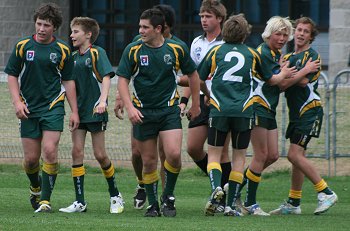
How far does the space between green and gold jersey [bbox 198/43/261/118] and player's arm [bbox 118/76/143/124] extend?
79cm

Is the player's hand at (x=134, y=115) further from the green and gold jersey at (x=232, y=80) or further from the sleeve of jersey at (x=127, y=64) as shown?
the green and gold jersey at (x=232, y=80)

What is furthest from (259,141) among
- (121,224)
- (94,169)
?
(94,169)

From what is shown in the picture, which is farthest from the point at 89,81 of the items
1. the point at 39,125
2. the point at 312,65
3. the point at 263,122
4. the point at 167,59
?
the point at 312,65

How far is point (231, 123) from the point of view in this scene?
11.6 meters

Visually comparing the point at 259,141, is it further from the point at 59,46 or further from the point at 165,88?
the point at 59,46

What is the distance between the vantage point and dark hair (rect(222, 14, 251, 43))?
11.6 meters

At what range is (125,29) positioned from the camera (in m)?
29.6

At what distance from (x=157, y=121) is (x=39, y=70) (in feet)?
4.14

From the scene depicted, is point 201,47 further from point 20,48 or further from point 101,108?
point 20,48

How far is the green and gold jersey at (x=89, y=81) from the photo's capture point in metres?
12.1

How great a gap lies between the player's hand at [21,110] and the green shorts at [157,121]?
1087mm

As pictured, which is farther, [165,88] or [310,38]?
[310,38]

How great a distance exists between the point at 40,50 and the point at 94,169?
6.68 metres

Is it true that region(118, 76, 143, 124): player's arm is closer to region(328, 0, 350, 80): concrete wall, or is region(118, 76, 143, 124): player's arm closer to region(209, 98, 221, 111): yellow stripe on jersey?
region(209, 98, 221, 111): yellow stripe on jersey
